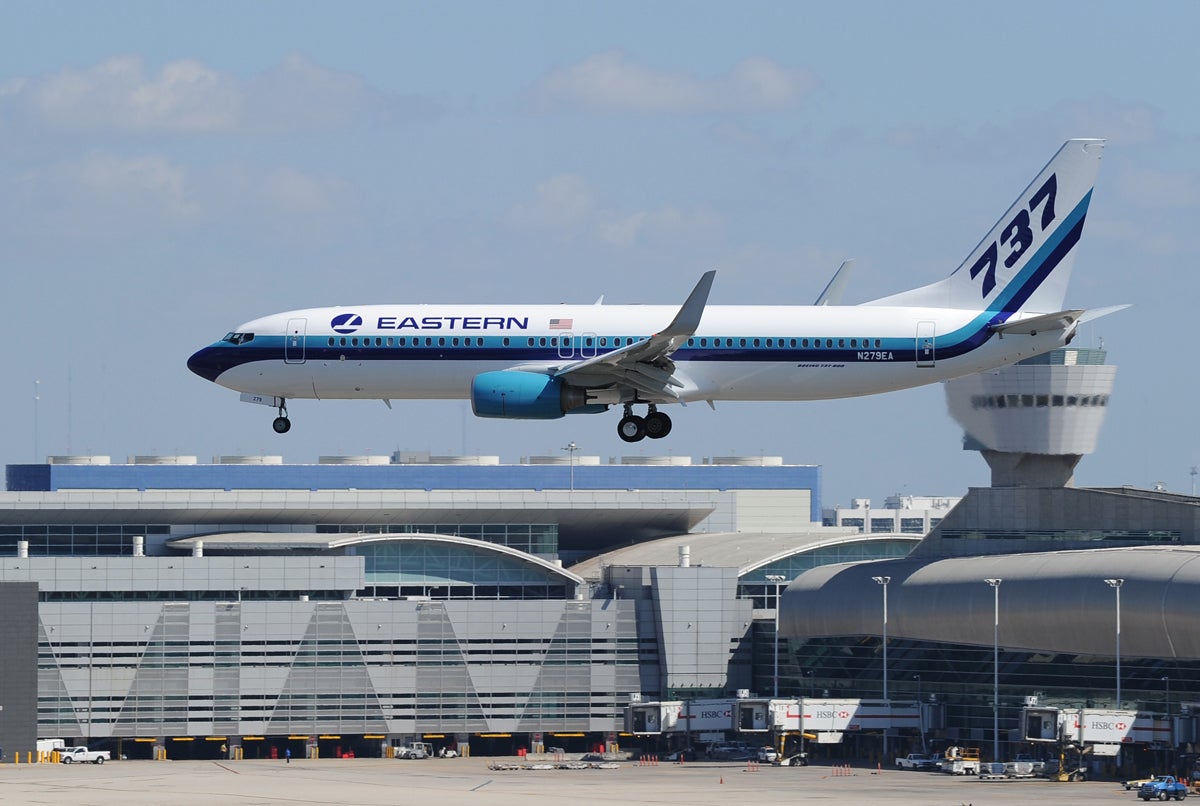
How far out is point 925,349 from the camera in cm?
8294

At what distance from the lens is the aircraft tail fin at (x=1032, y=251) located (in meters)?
88.1

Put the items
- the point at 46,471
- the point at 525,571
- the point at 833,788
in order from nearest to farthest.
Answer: the point at 833,788, the point at 525,571, the point at 46,471

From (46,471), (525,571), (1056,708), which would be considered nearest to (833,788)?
(1056,708)

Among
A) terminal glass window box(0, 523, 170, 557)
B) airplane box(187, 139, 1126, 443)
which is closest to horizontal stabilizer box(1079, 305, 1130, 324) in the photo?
airplane box(187, 139, 1126, 443)

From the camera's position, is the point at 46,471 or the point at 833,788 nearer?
the point at 833,788

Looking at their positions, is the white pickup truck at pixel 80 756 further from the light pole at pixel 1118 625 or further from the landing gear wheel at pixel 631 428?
the landing gear wheel at pixel 631 428

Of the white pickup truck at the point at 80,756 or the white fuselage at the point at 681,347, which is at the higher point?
the white fuselage at the point at 681,347

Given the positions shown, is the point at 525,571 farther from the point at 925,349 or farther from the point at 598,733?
the point at 925,349

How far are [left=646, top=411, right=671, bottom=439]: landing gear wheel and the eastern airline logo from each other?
11794mm

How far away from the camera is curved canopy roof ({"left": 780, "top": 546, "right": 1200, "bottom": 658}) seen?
12050cm

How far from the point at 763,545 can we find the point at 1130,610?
52.9 meters

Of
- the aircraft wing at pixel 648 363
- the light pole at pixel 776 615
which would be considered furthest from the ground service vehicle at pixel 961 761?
the aircraft wing at pixel 648 363

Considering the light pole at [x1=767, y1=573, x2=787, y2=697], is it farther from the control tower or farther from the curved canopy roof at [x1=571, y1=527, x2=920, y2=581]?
the control tower

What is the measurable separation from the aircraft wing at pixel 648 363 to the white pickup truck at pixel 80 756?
223 ft
